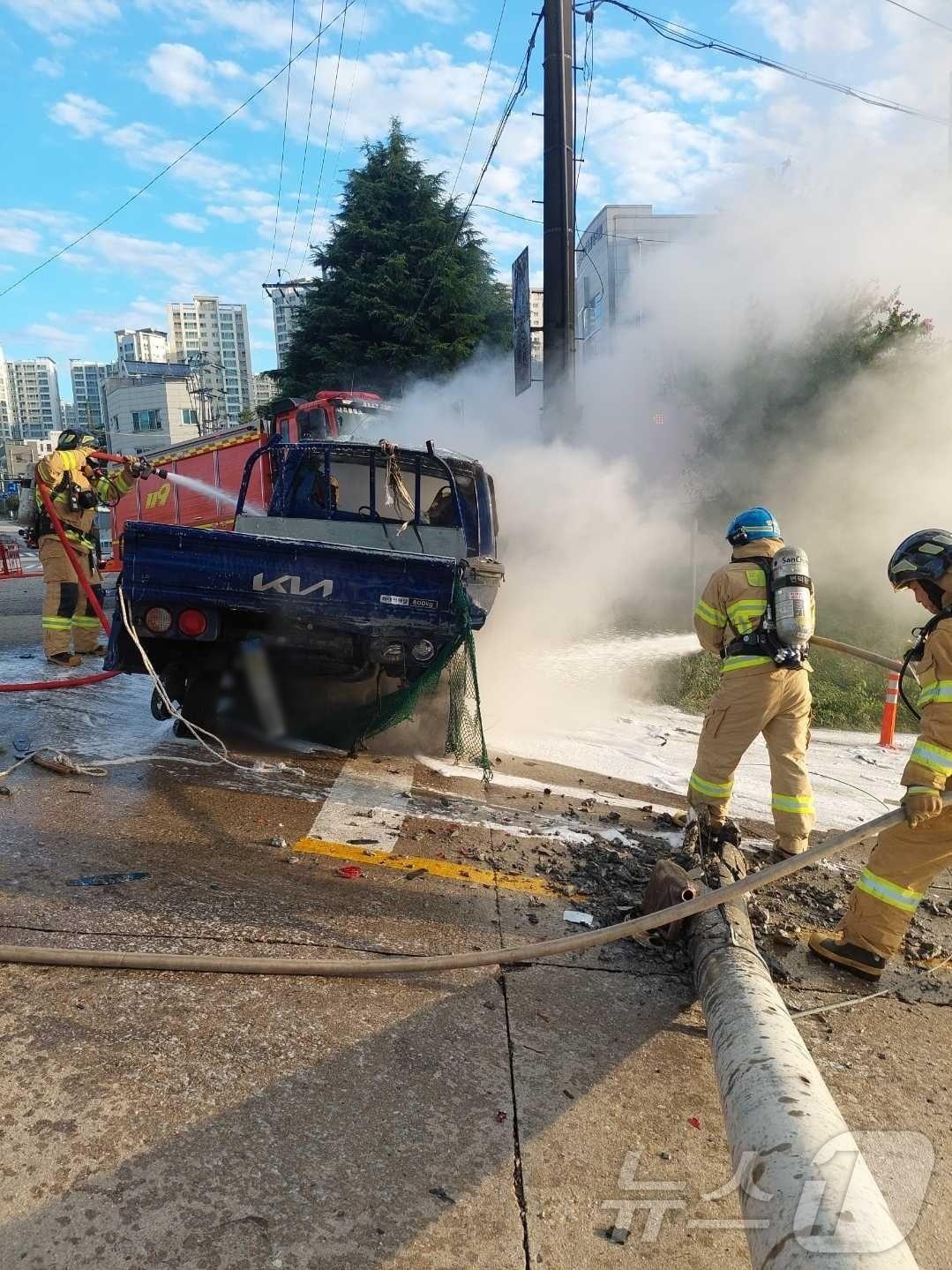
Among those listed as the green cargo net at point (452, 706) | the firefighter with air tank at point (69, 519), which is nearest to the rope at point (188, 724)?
the green cargo net at point (452, 706)

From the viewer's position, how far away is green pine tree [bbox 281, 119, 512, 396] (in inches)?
867

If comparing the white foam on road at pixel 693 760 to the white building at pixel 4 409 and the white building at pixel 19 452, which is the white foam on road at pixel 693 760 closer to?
the white building at pixel 19 452

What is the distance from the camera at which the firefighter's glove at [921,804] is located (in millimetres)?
2906

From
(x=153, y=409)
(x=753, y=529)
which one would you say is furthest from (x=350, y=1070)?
(x=153, y=409)

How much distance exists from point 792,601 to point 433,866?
2156mm

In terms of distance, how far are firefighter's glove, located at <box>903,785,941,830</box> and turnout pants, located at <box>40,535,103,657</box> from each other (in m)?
5.90

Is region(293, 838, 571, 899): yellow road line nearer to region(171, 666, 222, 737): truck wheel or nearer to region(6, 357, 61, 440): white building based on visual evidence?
region(171, 666, 222, 737): truck wheel

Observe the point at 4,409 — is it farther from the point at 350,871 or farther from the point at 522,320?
the point at 350,871

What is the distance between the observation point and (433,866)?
12.2 feet

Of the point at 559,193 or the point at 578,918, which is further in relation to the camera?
the point at 559,193

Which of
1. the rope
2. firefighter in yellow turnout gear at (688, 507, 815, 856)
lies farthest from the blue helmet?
the rope

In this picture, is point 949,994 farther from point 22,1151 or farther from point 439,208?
point 439,208

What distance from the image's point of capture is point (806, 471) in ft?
40.1

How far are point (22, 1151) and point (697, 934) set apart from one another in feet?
6.63
